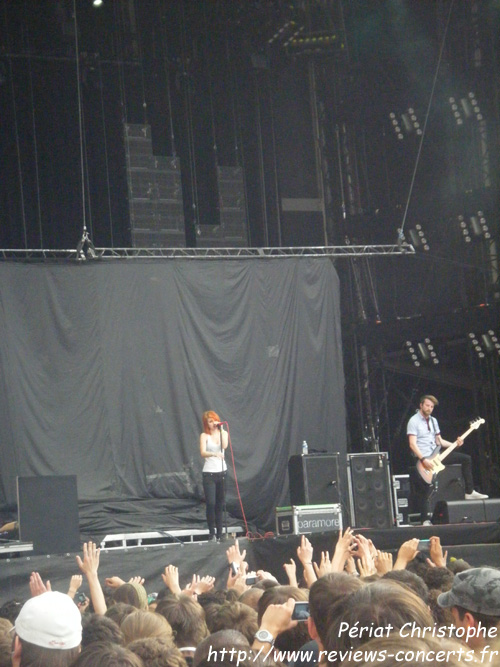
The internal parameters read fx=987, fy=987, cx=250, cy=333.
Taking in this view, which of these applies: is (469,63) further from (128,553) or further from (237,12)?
(128,553)

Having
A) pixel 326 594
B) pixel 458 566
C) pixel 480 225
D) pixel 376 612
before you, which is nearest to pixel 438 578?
pixel 458 566

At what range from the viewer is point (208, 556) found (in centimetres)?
902

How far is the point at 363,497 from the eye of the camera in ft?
34.5

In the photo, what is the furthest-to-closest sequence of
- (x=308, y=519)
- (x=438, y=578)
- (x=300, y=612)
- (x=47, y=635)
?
(x=308, y=519) → (x=438, y=578) → (x=300, y=612) → (x=47, y=635)

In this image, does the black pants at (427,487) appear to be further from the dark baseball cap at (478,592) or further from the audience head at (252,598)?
the dark baseball cap at (478,592)

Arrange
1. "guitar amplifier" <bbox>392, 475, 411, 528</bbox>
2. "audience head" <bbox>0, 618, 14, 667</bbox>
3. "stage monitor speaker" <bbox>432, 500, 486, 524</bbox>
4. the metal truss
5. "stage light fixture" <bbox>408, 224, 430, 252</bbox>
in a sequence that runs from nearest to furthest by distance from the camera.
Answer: "audience head" <bbox>0, 618, 14, 667</bbox> → "stage monitor speaker" <bbox>432, 500, 486, 524</bbox> → the metal truss → "guitar amplifier" <bbox>392, 475, 411, 528</bbox> → "stage light fixture" <bbox>408, 224, 430, 252</bbox>

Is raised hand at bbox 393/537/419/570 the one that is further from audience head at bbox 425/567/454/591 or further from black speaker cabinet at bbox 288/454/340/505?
black speaker cabinet at bbox 288/454/340/505

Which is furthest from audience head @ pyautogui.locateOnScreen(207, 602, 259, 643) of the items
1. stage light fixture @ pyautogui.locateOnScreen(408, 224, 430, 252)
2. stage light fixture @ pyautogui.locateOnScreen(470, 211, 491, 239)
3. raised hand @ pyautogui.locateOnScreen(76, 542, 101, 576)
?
stage light fixture @ pyautogui.locateOnScreen(408, 224, 430, 252)

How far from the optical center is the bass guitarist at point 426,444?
1026 centimetres

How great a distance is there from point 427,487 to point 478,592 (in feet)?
26.3

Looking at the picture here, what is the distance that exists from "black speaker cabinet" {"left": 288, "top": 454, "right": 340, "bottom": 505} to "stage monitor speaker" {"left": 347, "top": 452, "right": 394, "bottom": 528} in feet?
0.71

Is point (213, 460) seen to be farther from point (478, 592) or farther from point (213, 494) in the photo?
point (478, 592)

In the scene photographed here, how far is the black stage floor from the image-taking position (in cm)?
827

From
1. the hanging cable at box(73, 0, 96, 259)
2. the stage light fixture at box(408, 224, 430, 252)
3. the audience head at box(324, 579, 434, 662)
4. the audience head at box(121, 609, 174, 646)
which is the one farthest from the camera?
the stage light fixture at box(408, 224, 430, 252)
